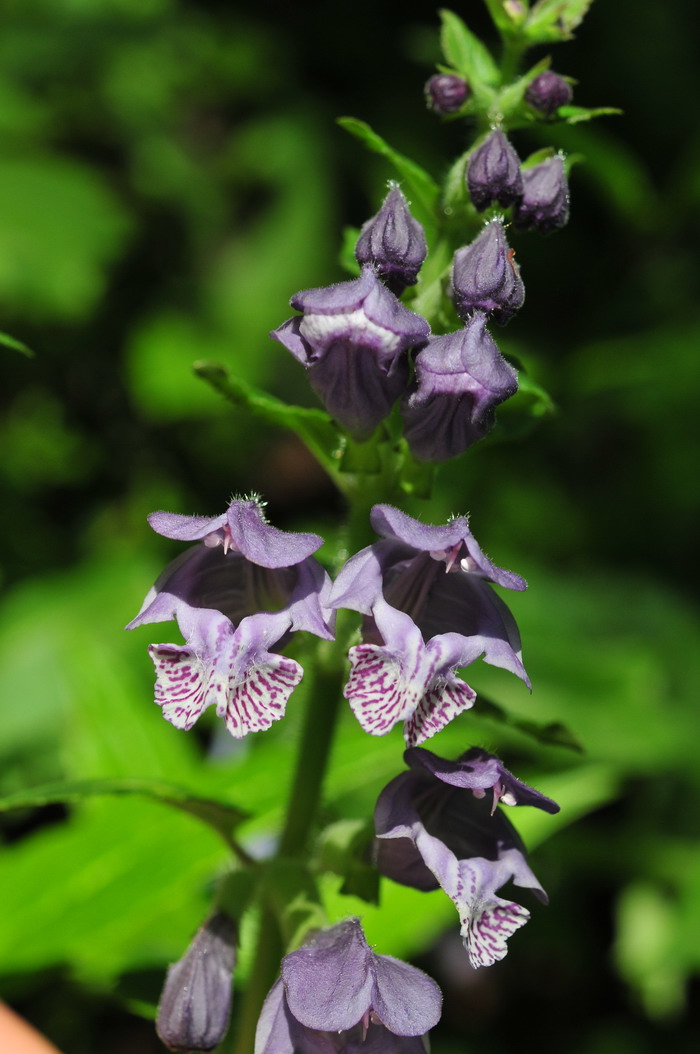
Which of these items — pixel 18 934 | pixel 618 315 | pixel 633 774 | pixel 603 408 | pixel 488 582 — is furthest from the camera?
pixel 603 408

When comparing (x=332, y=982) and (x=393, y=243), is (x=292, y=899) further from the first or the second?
(x=393, y=243)

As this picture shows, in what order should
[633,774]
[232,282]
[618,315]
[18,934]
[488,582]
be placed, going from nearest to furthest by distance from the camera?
1. [488,582]
2. [18,934]
3. [633,774]
4. [618,315]
5. [232,282]

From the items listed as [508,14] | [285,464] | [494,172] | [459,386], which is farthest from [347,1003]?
[285,464]

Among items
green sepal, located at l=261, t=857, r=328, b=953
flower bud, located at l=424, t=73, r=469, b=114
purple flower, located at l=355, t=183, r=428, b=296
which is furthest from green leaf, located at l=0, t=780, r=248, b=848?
flower bud, located at l=424, t=73, r=469, b=114

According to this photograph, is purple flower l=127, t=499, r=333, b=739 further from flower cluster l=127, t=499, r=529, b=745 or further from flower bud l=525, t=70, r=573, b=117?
flower bud l=525, t=70, r=573, b=117

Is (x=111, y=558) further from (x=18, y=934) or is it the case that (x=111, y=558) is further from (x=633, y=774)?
(x=18, y=934)

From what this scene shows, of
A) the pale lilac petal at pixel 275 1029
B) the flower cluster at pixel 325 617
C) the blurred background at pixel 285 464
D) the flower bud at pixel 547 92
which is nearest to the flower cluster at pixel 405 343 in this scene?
the flower cluster at pixel 325 617

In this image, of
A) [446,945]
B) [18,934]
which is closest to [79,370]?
[446,945]
